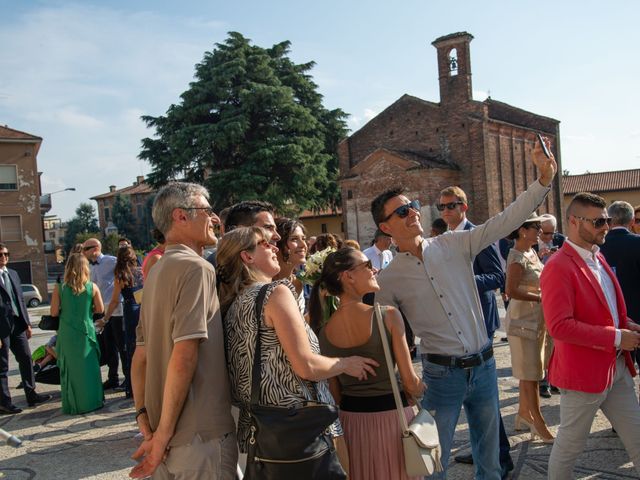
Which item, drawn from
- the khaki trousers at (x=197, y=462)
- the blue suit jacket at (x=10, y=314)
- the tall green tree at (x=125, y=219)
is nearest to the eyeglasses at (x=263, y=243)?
the khaki trousers at (x=197, y=462)

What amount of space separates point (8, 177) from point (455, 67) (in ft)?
94.8

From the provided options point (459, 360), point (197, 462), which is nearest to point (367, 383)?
point (459, 360)

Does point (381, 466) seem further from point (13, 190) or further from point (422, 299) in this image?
point (13, 190)

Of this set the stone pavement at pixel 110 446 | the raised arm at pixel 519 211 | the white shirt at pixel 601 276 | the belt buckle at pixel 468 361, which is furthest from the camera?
the stone pavement at pixel 110 446

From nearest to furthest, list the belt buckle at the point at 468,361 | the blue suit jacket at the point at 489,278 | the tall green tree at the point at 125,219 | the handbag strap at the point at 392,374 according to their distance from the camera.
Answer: the handbag strap at the point at 392,374 < the belt buckle at the point at 468,361 < the blue suit jacket at the point at 489,278 < the tall green tree at the point at 125,219

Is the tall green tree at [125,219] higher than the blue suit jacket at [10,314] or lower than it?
higher

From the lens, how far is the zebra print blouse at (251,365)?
265cm

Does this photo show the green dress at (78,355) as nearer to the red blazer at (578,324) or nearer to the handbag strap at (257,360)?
the handbag strap at (257,360)

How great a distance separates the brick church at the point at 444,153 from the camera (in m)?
34.6

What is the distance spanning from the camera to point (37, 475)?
533 centimetres

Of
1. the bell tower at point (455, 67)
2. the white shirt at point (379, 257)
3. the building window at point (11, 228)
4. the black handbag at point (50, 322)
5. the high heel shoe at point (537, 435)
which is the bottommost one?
the high heel shoe at point (537, 435)

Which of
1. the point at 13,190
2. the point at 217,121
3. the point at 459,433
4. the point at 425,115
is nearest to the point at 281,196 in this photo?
the point at 217,121

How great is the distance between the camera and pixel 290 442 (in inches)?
100.0

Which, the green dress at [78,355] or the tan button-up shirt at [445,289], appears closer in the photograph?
the tan button-up shirt at [445,289]
